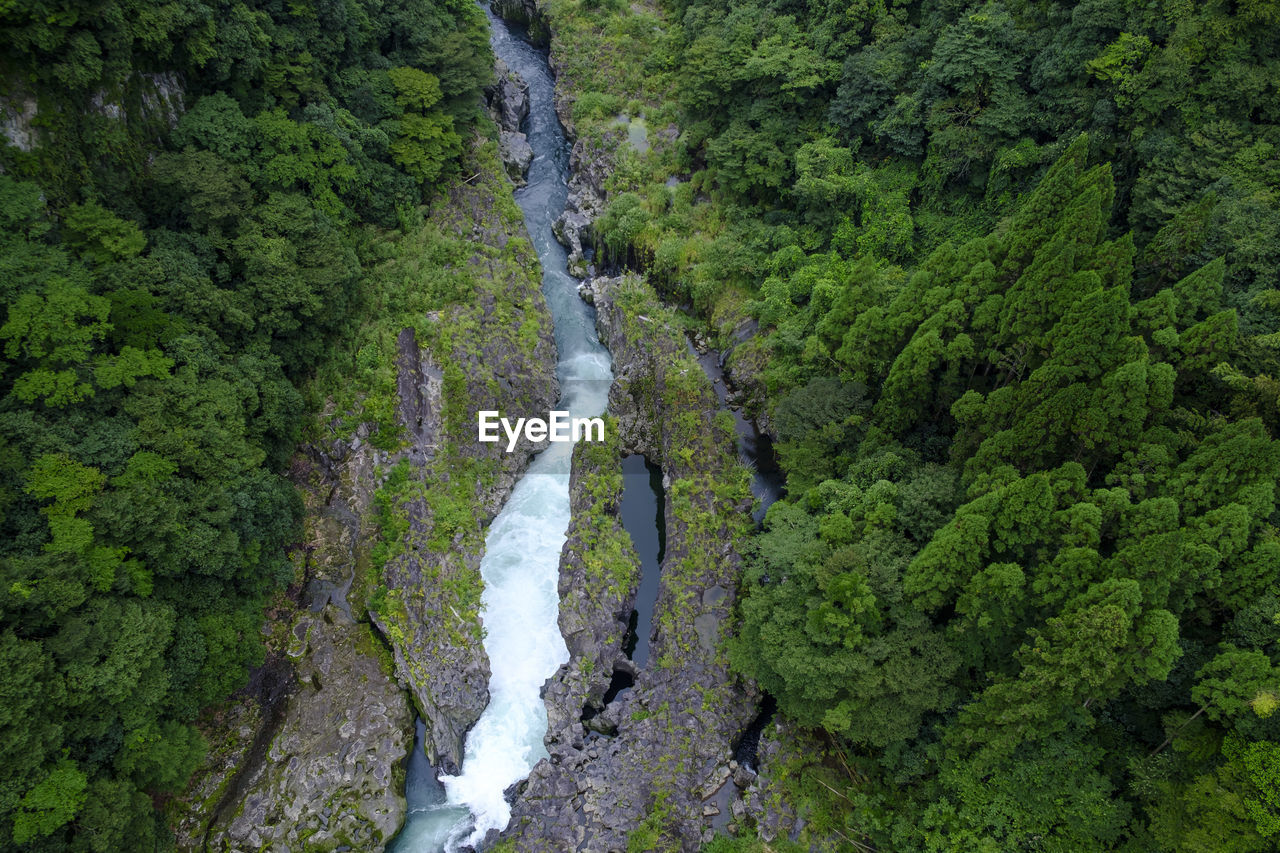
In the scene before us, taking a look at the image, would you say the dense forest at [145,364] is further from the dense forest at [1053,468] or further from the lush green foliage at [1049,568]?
the lush green foliage at [1049,568]

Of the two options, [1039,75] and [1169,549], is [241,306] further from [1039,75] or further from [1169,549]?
[1039,75]

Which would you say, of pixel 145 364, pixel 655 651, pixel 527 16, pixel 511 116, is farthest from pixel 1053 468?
pixel 527 16

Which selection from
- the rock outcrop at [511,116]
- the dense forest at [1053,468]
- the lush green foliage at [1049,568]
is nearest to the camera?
the lush green foliage at [1049,568]

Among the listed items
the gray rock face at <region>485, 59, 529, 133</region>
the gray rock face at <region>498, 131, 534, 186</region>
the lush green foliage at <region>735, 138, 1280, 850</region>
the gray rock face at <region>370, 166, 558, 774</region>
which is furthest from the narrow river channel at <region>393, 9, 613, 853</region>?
the gray rock face at <region>485, 59, 529, 133</region>

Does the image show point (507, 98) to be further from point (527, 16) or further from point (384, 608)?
point (384, 608)

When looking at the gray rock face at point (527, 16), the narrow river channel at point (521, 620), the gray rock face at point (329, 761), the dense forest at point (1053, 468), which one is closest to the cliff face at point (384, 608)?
the gray rock face at point (329, 761)
